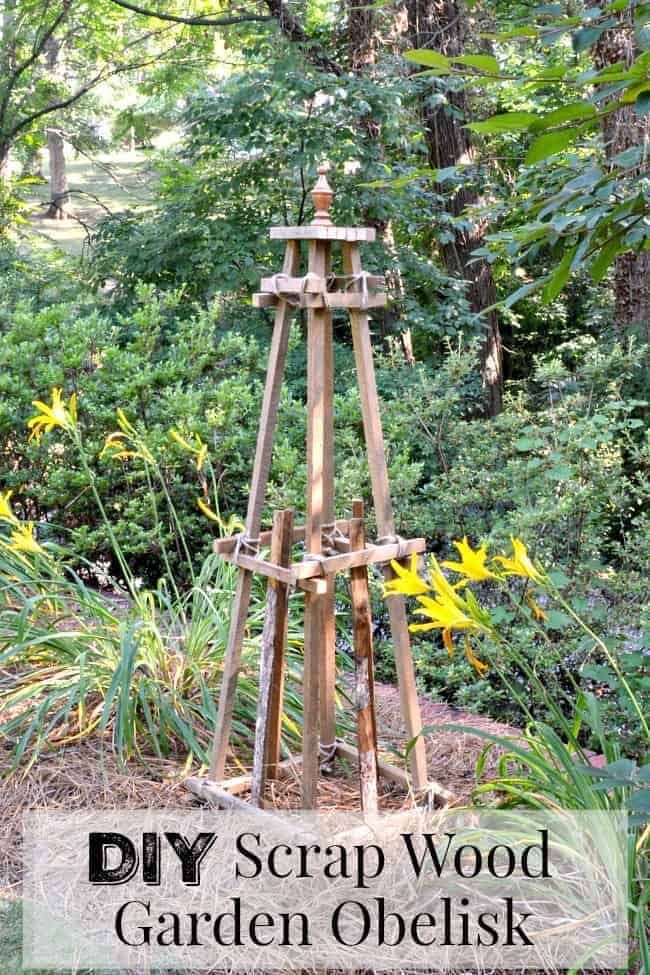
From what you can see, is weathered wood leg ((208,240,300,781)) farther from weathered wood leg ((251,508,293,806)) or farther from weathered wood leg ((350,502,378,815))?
weathered wood leg ((350,502,378,815))

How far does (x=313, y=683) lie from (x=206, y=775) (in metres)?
0.67

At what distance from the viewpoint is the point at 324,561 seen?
2.43m

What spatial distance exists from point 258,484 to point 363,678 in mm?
575

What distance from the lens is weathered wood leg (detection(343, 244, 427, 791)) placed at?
2584 mm

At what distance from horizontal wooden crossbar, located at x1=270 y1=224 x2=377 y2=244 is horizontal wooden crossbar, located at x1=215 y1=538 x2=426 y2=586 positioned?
785 millimetres

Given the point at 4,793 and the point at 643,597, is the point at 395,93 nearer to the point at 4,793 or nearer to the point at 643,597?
the point at 643,597

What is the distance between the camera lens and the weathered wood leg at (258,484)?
2.63m

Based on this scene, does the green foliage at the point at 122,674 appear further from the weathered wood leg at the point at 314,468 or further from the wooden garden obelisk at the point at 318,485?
the weathered wood leg at the point at 314,468

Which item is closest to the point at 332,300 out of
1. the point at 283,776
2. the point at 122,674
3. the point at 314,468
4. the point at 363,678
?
the point at 314,468

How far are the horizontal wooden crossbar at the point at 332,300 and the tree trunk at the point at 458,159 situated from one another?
234 inches

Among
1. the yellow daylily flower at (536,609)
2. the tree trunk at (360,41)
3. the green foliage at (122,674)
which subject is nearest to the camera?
the yellow daylily flower at (536,609)

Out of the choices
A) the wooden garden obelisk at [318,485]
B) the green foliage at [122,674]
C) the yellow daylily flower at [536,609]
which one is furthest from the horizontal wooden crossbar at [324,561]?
the green foliage at [122,674]

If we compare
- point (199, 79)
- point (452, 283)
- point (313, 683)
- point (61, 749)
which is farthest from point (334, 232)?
point (199, 79)

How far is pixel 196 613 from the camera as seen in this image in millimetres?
3500
